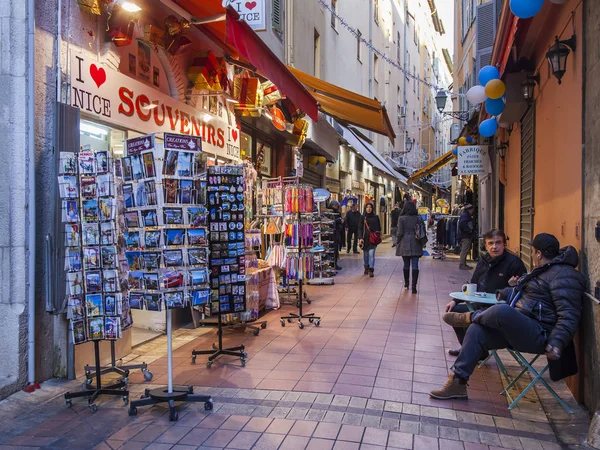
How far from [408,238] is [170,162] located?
724 cm

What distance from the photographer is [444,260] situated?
18.7 metres

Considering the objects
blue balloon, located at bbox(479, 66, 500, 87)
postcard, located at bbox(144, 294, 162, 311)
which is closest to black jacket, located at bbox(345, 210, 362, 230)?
blue balloon, located at bbox(479, 66, 500, 87)

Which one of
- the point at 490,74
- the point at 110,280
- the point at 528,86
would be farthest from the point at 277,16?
the point at 110,280

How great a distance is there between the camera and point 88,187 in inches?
181

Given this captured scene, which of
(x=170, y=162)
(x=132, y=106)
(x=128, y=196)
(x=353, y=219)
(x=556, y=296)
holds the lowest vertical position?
(x=556, y=296)

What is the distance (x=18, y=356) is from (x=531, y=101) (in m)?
7.24

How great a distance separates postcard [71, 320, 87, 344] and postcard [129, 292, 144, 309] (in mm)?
470

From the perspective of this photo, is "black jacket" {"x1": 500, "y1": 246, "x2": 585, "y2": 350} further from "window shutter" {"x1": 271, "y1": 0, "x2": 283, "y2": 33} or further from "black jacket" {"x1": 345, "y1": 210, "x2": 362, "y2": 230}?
"black jacket" {"x1": 345, "y1": 210, "x2": 362, "y2": 230}

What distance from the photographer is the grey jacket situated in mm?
10805

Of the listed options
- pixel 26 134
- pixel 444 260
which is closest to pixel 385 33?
pixel 444 260

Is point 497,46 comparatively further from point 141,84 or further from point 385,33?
point 385,33

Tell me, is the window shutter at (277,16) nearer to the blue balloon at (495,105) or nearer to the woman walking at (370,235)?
the woman walking at (370,235)

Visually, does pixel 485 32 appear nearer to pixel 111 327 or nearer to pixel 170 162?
pixel 170 162

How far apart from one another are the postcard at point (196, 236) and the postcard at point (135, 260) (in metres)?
0.42
